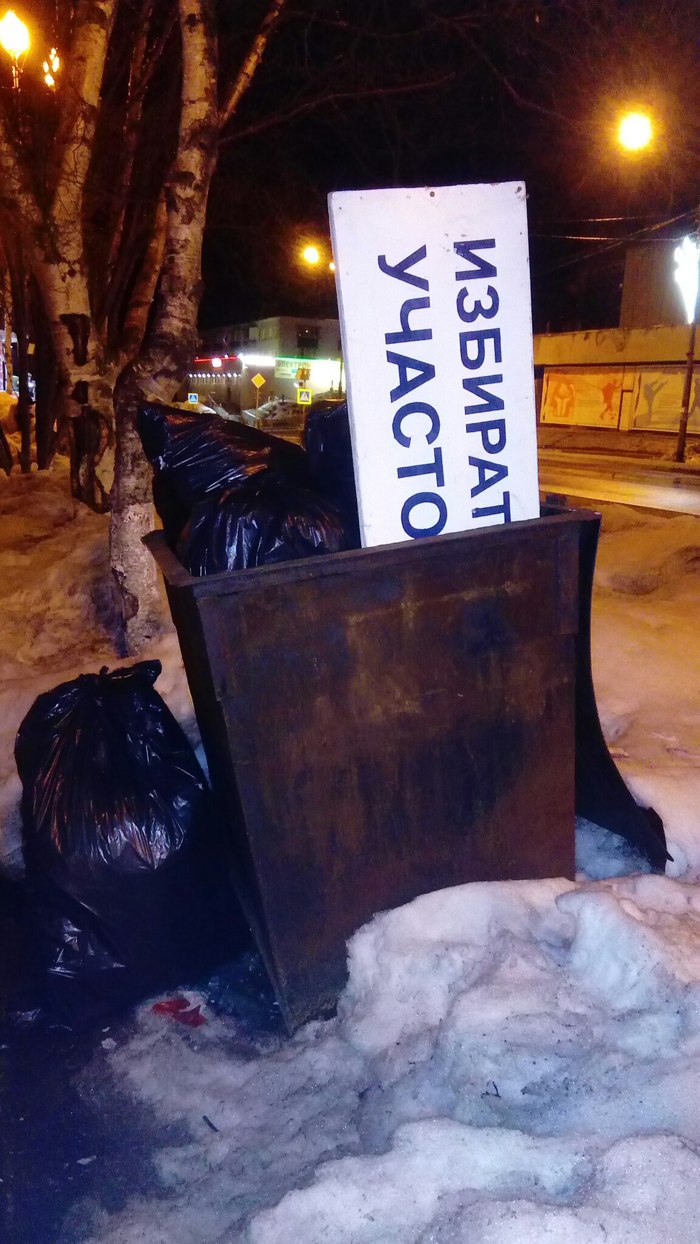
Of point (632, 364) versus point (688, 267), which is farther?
point (632, 364)

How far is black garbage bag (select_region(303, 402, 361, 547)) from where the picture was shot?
2641 millimetres

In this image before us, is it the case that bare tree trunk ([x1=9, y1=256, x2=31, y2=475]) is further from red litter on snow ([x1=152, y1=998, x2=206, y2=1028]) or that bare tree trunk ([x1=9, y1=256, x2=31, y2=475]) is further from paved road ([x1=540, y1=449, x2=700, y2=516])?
red litter on snow ([x1=152, y1=998, x2=206, y2=1028])

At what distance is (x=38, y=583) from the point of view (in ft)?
18.9

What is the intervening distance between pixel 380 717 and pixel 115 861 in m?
0.96

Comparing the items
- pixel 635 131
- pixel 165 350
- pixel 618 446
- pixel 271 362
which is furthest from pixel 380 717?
pixel 271 362

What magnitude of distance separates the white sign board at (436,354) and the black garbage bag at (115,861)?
3.57 ft

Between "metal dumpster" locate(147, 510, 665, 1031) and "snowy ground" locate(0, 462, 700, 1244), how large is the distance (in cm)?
15

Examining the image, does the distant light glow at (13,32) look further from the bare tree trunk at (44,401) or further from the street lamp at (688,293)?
the street lamp at (688,293)

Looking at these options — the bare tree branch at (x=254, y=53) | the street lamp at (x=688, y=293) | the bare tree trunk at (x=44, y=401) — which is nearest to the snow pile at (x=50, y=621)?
the bare tree branch at (x=254, y=53)

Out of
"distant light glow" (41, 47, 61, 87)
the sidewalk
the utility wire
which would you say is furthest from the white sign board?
the utility wire

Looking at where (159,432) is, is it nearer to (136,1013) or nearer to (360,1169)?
(136,1013)

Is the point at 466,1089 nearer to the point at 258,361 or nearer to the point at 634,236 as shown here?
the point at 634,236

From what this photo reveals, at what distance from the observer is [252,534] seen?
7.90 ft

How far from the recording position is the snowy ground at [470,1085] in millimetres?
1668
